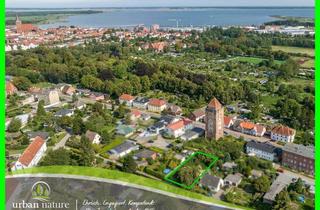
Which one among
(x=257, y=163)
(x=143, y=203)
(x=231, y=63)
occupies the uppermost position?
(x=231, y=63)

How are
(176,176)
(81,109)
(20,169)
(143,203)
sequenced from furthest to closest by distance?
(81,109) → (176,176) → (20,169) → (143,203)

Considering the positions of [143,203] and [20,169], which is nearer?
[143,203]

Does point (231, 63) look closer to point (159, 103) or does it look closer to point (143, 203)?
point (159, 103)

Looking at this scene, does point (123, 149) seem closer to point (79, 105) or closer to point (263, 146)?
point (263, 146)

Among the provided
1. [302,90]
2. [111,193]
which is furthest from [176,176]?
[302,90]

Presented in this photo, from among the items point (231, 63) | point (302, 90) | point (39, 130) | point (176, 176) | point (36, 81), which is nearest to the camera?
point (176, 176)

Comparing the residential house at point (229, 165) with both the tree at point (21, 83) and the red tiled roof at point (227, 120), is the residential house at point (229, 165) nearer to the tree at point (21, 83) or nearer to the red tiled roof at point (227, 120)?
the red tiled roof at point (227, 120)

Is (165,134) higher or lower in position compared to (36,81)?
lower

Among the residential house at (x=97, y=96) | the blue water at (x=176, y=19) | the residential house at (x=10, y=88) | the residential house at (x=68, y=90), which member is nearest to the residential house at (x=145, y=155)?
the residential house at (x=97, y=96)
